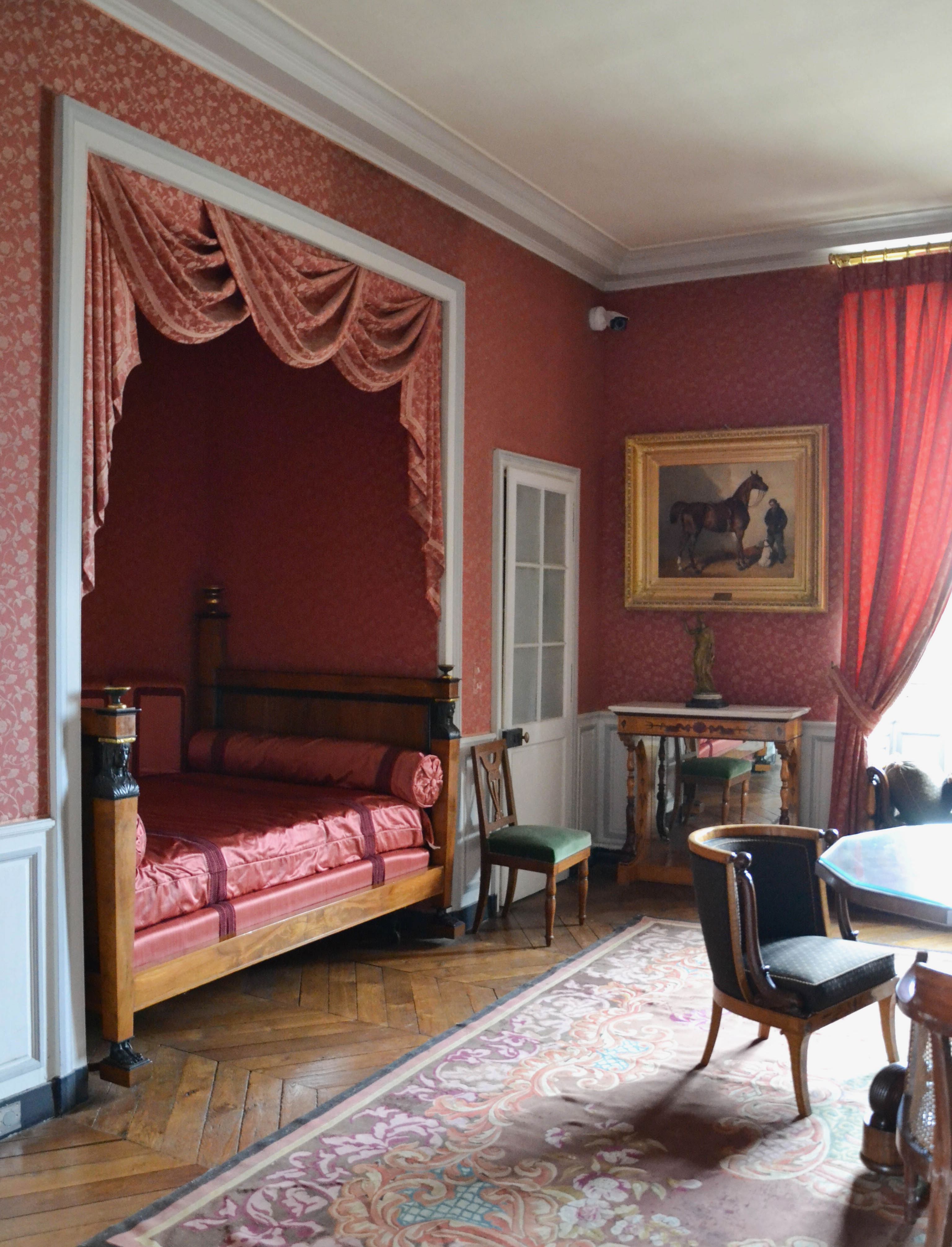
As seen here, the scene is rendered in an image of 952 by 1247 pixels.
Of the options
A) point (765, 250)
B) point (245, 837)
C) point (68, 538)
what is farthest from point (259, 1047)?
point (765, 250)

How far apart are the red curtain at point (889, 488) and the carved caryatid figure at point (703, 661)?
2.17ft

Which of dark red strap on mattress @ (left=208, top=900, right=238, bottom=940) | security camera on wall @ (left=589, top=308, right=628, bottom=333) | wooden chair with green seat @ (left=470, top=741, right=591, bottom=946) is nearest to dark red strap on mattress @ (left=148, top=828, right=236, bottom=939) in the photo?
dark red strap on mattress @ (left=208, top=900, right=238, bottom=940)

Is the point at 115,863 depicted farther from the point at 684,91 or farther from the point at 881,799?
the point at 881,799

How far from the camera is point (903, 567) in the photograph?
225 inches

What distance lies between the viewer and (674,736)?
5.96 meters

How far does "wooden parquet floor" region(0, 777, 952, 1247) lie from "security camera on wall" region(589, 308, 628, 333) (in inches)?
125

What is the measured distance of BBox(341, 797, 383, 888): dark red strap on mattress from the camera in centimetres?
455

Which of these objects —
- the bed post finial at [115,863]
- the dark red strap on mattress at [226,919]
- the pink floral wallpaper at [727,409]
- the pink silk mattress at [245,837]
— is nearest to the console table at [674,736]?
the pink floral wallpaper at [727,409]

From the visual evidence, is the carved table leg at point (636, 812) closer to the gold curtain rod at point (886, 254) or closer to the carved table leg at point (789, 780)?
the carved table leg at point (789, 780)

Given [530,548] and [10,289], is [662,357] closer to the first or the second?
[530,548]

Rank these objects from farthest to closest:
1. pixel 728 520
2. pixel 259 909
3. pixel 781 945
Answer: pixel 728 520, pixel 259 909, pixel 781 945

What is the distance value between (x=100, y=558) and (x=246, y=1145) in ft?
10.5

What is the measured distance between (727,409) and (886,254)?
3.71 ft

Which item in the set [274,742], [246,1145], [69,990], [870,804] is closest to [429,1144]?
[246,1145]
